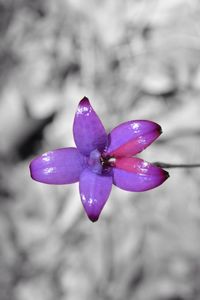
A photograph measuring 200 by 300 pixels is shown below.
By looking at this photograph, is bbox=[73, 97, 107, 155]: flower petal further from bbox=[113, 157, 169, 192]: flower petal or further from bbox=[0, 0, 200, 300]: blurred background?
bbox=[0, 0, 200, 300]: blurred background

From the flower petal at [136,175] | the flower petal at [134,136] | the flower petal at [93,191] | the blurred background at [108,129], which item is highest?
the flower petal at [134,136]

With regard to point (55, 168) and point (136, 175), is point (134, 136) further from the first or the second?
point (55, 168)

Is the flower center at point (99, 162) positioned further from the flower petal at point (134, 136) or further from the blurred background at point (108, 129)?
the blurred background at point (108, 129)

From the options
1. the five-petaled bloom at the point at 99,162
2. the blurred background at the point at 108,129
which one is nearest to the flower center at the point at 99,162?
the five-petaled bloom at the point at 99,162

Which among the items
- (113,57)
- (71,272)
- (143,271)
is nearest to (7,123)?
(113,57)

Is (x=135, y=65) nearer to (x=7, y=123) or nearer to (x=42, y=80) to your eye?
(x=42, y=80)

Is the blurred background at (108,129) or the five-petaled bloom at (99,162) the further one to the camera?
the blurred background at (108,129)
